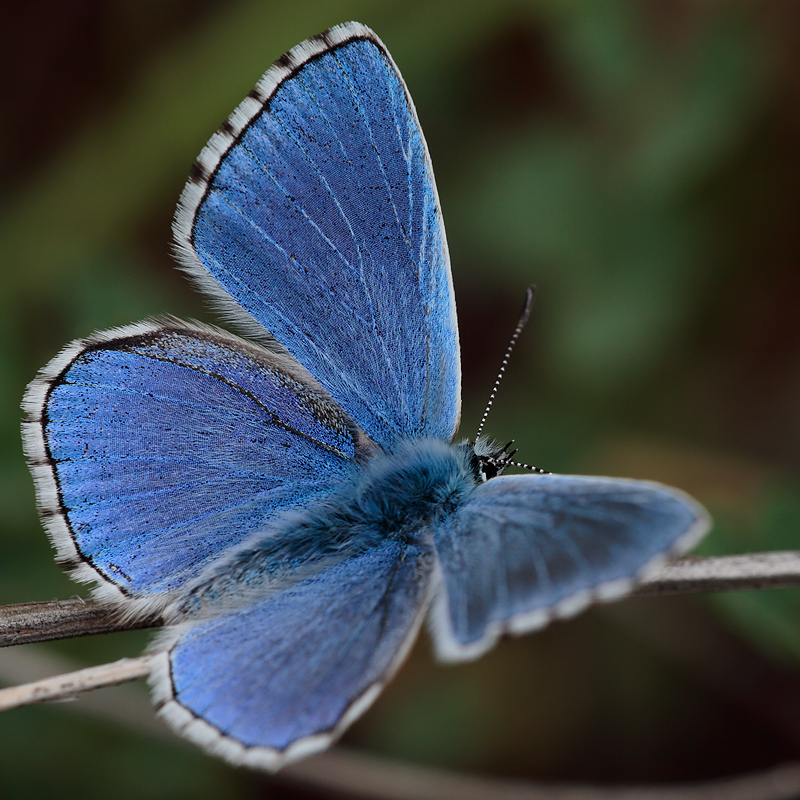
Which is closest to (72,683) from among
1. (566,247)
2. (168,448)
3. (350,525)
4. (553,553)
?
(168,448)

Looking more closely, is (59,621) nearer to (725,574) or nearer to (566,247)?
(725,574)

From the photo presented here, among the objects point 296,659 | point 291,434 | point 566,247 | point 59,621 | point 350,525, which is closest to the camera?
point 296,659

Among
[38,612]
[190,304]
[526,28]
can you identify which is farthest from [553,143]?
[38,612]

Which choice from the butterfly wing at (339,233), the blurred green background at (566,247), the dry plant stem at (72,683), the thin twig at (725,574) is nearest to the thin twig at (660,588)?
the thin twig at (725,574)

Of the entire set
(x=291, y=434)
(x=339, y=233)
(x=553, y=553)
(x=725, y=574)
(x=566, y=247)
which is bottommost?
(x=725, y=574)

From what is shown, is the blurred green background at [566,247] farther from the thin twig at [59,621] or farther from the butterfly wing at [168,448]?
the thin twig at [59,621]

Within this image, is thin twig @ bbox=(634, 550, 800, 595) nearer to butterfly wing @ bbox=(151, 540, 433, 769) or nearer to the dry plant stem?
butterfly wing @ bbox=(151, 540, 433, 769)
